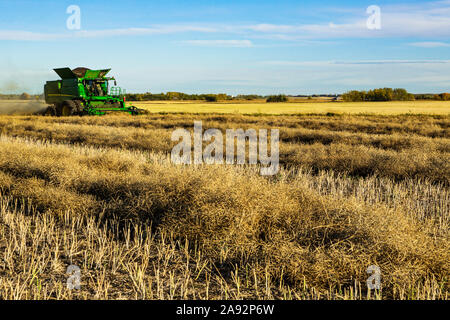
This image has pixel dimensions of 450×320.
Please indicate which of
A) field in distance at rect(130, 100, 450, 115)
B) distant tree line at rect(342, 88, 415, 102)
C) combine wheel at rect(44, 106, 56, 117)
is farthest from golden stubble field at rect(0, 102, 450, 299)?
distant tree line at rect(342, 88, 415, 102)

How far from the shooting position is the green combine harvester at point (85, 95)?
2648 cm

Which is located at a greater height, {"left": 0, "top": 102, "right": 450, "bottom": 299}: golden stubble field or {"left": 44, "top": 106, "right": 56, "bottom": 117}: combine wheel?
{"left": 44, "top": 106, "right": 56, "bottom": 117}: combine wheel

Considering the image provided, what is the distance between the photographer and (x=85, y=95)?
26750 millimetres

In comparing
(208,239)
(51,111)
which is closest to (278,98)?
(51,111)

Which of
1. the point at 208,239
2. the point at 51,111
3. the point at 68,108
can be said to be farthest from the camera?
the point at 51,111

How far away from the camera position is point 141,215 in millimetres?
5703

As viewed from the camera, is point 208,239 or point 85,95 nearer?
point 208,239

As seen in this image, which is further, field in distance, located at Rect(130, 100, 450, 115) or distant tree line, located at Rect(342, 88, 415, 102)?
distant tree line, located at Rect(342, 88, 415, 102)

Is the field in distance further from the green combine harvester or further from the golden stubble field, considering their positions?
the golden stubble field

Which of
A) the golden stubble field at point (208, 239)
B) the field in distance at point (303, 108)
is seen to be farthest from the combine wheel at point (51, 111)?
the golden stubble field at point (208, 239)

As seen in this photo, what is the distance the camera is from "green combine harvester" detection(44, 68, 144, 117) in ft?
86.9

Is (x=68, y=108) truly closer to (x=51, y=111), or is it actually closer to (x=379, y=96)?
(x=51, y=111)
